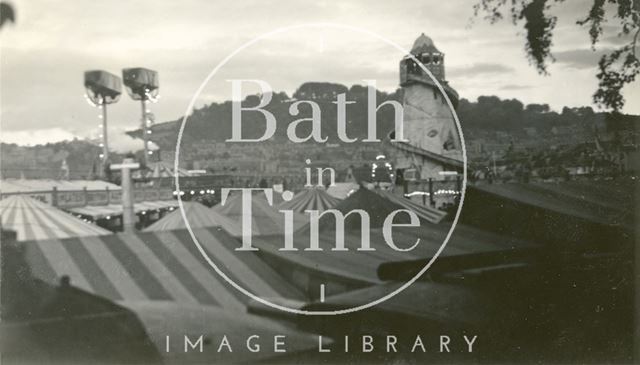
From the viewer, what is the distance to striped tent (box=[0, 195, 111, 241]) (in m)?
4.19

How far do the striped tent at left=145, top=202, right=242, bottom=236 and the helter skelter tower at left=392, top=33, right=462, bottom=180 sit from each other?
3.54 feet

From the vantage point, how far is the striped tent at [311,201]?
4301mm

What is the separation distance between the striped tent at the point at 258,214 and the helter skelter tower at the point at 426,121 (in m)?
0.82

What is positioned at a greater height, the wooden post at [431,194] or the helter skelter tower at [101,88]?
the helter skelter tower at [101,88]

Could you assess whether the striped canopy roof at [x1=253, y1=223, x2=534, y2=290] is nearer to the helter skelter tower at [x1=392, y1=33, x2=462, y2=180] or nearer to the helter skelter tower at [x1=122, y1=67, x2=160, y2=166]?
the helter skelter tower at [x1=392, y1=33, x2=462, y2=180]

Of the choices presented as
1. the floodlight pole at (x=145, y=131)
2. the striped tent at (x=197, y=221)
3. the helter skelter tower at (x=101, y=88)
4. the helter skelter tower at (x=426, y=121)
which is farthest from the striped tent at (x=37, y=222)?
the helter skelter tower at (x=426, y=121)

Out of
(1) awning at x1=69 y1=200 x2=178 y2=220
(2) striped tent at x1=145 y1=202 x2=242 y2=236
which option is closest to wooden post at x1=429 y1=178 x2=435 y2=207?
(2) striped tent at x1=145 y1=202 x2=242 y2=236

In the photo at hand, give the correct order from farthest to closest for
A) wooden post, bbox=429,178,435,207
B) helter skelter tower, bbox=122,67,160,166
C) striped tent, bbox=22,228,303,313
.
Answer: wooden post, bbox=429,178,435,207
helter skelter tower, bbox=122,67,160,166
striped tent, bbox=22,228,303,313

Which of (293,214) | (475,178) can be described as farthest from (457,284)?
(293,214)

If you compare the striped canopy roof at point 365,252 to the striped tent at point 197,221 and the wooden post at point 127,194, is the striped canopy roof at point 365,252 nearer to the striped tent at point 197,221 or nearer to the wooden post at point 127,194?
the striped tent at point 197,221

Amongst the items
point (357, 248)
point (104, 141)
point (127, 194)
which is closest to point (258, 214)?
point (357, 248)

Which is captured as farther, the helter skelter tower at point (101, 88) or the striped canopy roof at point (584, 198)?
the striped canopy roof at point (584, 198)

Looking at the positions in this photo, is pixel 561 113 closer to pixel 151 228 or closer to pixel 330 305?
pixel 330 305

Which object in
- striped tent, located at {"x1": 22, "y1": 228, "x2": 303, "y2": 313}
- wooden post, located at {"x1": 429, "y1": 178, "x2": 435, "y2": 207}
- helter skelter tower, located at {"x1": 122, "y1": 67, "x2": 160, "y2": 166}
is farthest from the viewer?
wooden post, located at {"x1": 429, "y1": 178, "x2": 435, "y2": 207}
